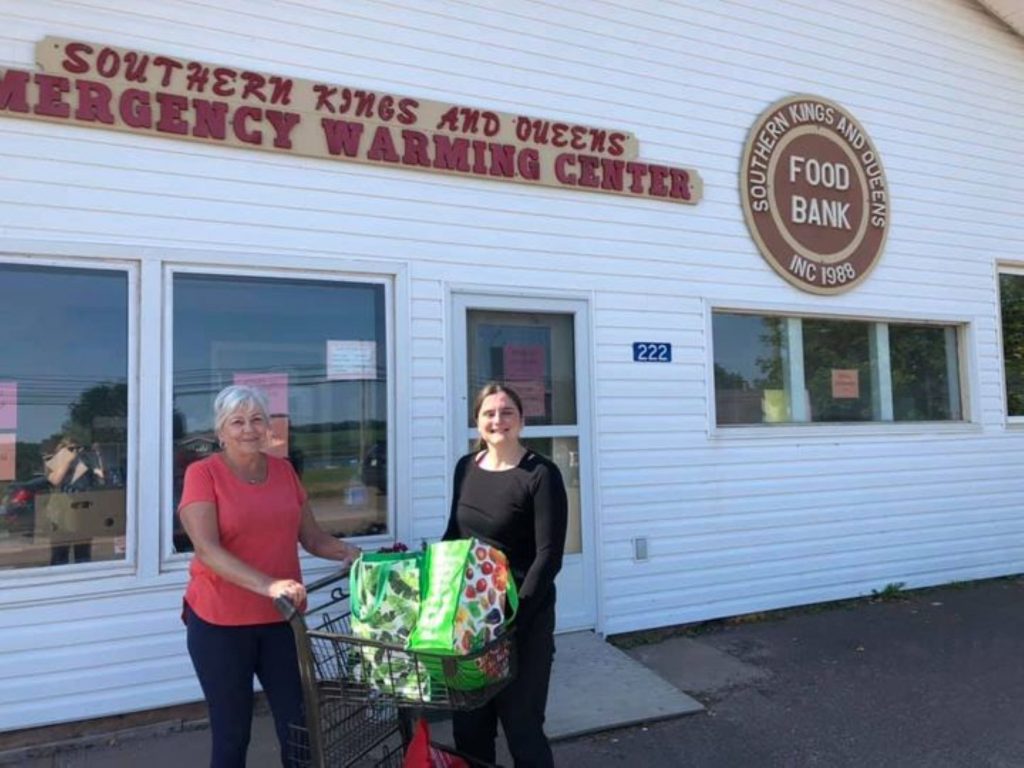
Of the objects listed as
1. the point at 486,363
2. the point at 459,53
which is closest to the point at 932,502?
the point at 486,363

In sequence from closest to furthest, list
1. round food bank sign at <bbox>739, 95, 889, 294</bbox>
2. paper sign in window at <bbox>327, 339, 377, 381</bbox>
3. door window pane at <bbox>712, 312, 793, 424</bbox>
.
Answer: paper sign in window at <bbox>327, 339, 377, 381</bbox> < door window pane at <bbox>712, 312, 793, 424</bbox> < round food bank sign at <bbox>739, 95, 889, 294</bbox>

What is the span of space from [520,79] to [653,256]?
5.07 feet

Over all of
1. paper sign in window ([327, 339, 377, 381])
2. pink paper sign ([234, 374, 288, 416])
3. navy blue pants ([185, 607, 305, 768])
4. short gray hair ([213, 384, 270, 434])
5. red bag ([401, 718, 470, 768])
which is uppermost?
paper sign in window ([327, 339, 377, 381])

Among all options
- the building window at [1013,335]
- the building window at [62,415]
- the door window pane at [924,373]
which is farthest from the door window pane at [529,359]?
the building window at [1013,335]

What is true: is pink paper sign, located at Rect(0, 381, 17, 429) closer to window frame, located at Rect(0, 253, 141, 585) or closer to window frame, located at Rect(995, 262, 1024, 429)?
window frame, located at Rect(0, 253, 141, 585)

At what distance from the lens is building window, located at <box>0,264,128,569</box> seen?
3885 millimetres

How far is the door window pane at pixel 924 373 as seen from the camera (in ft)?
22.3

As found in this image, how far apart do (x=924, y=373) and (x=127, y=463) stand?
6.46 meters

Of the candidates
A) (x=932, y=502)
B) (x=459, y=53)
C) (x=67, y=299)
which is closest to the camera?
(x=67, y=299)

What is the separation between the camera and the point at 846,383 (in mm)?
6523

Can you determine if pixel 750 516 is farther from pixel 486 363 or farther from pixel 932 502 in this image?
pixel 486 363

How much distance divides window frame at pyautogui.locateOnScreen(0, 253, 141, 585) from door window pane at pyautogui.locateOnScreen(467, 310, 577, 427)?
1958 millimetres

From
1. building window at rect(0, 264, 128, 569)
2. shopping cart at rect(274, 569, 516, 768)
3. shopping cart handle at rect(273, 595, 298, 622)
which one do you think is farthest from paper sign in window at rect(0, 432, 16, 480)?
shopping cart handle at rect(273, 595, 298, 622)

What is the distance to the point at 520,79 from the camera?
17.1 ft
